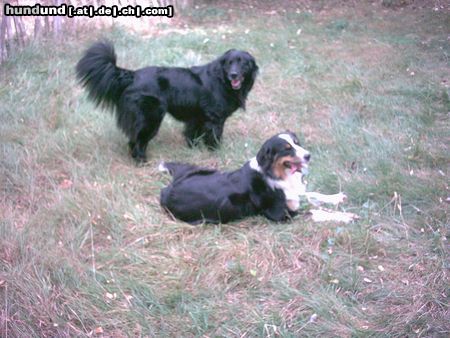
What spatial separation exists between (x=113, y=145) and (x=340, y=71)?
3.65 m

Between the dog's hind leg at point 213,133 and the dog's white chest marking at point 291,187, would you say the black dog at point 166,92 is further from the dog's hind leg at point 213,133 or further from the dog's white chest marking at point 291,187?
the dog's white chest marking at point 291,187

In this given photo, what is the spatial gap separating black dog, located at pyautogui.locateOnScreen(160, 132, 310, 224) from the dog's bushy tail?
4.44 feet

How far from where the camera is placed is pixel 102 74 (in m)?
4.68

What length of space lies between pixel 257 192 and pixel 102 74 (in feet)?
6.18

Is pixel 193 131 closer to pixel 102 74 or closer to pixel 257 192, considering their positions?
pixel 102 74

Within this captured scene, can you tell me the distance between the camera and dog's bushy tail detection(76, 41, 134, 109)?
15.3 feet

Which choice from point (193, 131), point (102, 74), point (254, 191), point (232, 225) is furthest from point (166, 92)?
point (232, 225)

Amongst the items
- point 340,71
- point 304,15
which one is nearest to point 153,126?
point 340,71

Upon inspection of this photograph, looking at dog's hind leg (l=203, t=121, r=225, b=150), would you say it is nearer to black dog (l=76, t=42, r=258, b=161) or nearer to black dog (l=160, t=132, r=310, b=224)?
black dog (l=76, t=42, r=258, b=161)

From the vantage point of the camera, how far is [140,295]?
10.1 feet

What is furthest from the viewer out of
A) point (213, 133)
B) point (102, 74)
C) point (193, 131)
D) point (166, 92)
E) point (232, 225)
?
point (193, 131)

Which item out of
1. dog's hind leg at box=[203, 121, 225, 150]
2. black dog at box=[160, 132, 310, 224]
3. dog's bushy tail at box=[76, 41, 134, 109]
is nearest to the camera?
black dog at box=[160, 132, 310, 224]

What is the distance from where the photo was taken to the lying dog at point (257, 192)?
3.81 meters

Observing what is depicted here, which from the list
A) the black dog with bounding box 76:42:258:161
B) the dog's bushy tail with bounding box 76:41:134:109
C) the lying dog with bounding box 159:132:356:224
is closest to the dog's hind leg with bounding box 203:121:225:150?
the black dog with bounding box 76:42:258:161
